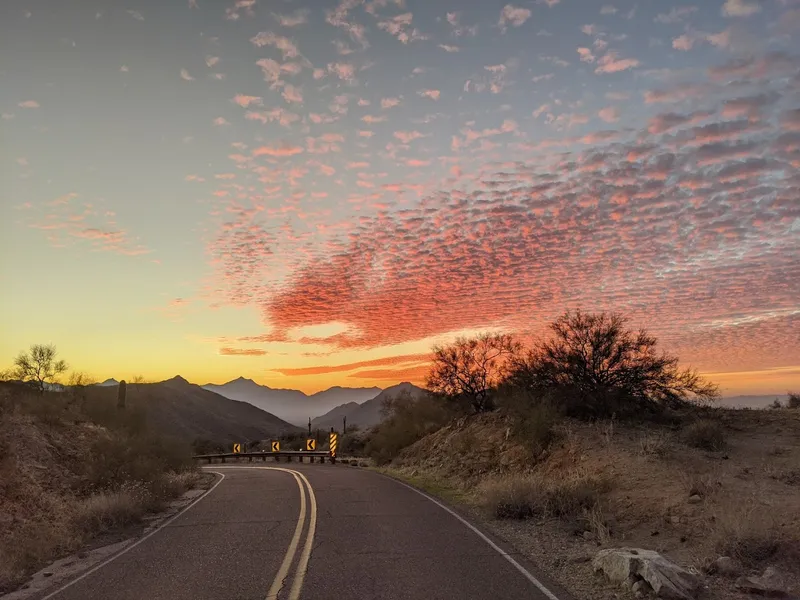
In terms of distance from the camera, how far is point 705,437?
17750 millimetres

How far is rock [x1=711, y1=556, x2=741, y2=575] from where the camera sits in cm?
816

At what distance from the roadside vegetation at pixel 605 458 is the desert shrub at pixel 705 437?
0.04 meters

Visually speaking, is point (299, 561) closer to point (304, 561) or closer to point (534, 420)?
point (304, 561)

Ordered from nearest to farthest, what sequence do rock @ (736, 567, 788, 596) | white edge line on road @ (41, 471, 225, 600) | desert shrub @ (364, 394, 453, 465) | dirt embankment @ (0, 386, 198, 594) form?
rock @ (736, 567, 788, 596)
white edge line on road @ (41, 471, 225, 600)
dirt embankment @ (0, 386, 198, 594)
desert shrub @ (364, 394, 453, 465)

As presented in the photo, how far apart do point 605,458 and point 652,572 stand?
9635 mm

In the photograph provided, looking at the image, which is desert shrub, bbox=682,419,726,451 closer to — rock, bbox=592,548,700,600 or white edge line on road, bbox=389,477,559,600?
white edge line on road, bbox=389,477,559,600

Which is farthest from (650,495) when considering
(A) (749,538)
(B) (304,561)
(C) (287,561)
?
(C) (287,561)

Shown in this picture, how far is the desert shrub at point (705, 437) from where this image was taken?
691 inches

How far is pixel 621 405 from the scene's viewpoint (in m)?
21.5

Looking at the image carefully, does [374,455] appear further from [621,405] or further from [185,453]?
[621,405]

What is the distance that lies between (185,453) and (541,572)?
26954 millimetres

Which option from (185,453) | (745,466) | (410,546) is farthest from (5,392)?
(745,466)

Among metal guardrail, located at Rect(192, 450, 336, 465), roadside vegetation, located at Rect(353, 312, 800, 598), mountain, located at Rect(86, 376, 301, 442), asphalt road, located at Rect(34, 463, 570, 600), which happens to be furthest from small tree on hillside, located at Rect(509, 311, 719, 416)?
mountain, located at Rect(86, 376, 301, 442)

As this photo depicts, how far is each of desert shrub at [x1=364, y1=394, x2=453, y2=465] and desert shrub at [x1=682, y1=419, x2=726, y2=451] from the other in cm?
1728
